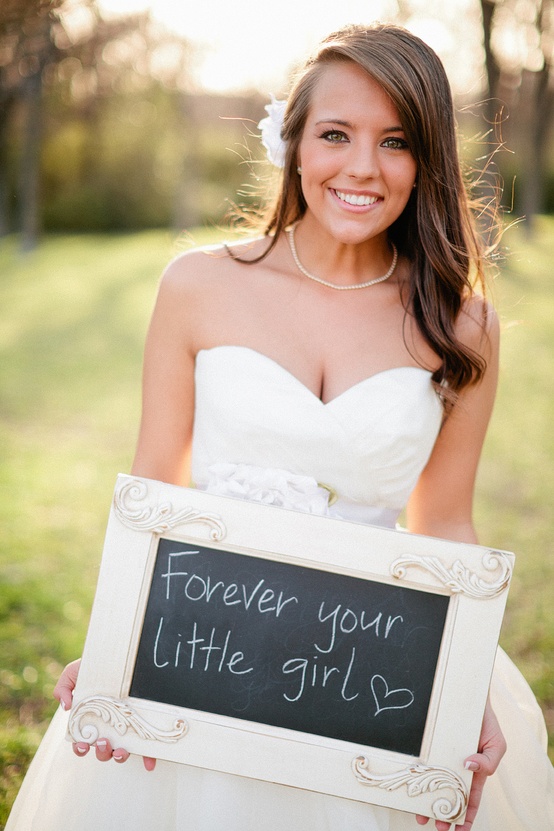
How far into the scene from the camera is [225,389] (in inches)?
95.5

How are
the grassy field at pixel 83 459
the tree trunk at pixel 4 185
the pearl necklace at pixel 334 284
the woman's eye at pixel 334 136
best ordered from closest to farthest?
the woman's eye at pixel 334 136 → the pearl necklace at pixel 334 284 → the grassy field at pixel 83 459 → the tree trunk at pixel 4 185

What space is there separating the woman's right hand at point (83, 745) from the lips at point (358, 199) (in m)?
1.46

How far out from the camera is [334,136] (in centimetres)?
230

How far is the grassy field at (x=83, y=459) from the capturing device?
4199 millimetres

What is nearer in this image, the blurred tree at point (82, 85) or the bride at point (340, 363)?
the bride at point (340, 363)

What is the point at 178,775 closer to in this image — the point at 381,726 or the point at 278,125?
the point at 381,726

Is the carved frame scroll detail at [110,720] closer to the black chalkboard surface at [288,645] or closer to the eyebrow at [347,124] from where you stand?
the black chalkboard surface at [288,645]

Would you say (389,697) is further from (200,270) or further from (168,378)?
(200,270)

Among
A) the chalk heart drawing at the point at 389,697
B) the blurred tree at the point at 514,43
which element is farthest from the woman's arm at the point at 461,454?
the blurred tree at the point at 514,43

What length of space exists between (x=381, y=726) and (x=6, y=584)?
3.60 meters

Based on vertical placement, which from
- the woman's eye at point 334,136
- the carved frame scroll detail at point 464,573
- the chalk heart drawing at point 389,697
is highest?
the woman's eye at point 334,136

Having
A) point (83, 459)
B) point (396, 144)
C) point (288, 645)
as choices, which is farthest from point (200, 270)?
point (83, 459)

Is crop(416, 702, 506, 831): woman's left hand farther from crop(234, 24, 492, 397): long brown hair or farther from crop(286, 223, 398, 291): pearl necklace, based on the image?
crop(286, 223, 398, 291): pearl necklace

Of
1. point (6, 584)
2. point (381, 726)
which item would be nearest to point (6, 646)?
point (6, 584)
